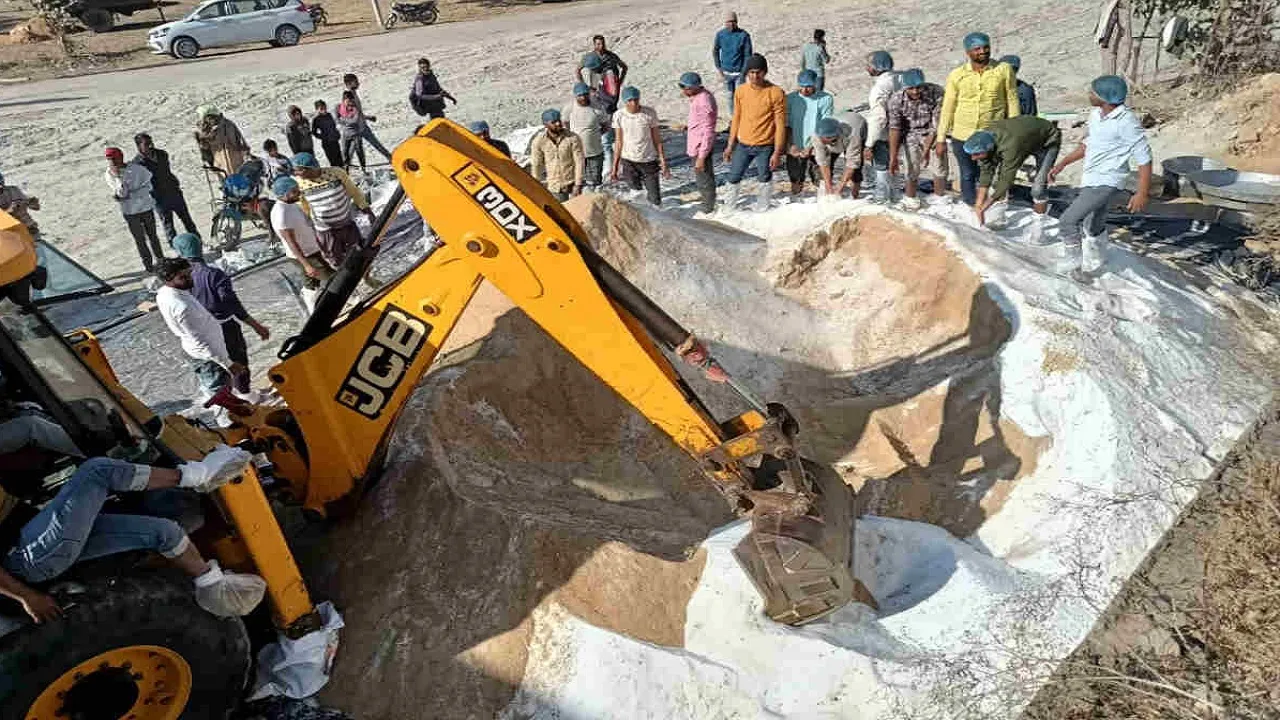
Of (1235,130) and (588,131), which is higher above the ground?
(588,131)

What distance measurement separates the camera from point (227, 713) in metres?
4.67

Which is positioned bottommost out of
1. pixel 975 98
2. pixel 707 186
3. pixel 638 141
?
pixel 707 186

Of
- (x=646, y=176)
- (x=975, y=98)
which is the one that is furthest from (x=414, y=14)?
(x=975, y=98)

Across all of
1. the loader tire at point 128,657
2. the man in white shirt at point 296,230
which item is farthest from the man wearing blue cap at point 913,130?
the loader tire at point 128,657

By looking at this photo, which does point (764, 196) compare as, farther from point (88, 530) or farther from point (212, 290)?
point (88, 530)

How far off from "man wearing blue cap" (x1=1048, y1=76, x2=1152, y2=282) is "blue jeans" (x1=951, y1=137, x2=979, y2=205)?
967mm

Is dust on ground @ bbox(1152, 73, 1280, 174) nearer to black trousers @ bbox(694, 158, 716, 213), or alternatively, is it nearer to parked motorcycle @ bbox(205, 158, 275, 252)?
black trousers @ bbox(694, 158, 716, 213)

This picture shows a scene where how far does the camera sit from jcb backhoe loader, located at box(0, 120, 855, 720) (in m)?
4.29

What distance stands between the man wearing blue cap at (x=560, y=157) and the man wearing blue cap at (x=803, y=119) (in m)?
2.25

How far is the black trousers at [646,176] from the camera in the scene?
10766 millimetres

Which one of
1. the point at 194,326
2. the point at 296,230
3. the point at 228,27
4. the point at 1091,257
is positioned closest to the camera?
the point at 194,326

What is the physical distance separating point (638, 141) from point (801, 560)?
6.58 metres

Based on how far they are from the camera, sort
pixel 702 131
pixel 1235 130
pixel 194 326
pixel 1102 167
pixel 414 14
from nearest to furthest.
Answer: pixel 194 326
pixel 1102 167
pixel 702 131
pixel 1235 130
pixel 414 14

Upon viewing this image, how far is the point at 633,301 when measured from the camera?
494 cm
